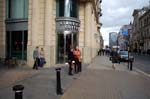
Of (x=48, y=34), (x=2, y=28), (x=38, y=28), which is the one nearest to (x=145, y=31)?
(x=2, y=28)

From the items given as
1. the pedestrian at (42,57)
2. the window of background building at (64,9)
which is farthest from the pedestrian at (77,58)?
the window of background building at (64,9)

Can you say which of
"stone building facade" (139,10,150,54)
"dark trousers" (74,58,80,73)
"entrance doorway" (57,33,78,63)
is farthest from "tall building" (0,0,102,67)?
"stone building facade" (139,10,150,54)

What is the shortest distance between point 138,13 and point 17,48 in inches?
3701

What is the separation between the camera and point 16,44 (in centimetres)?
2442

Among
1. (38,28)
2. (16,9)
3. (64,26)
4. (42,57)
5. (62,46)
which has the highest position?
(16,9)

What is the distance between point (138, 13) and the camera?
112m

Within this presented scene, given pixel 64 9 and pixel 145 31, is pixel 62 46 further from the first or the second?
pixel 145 31

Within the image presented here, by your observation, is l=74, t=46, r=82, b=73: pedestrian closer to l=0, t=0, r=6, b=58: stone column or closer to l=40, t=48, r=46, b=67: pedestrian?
l=40, t=48, r=46, b=67: pedestrian

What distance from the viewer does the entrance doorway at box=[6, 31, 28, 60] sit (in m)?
24.0

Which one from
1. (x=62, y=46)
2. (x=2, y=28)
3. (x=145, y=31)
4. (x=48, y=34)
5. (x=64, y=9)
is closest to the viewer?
(x=48, y=34)

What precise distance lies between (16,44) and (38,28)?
2.61 meters

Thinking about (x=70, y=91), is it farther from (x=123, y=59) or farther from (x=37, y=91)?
(x=123, y=59)

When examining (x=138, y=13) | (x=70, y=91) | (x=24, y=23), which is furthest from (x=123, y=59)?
(x=138, y=13)

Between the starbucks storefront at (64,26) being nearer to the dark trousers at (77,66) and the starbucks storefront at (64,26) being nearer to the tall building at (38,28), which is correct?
the tall building at (38,28)
